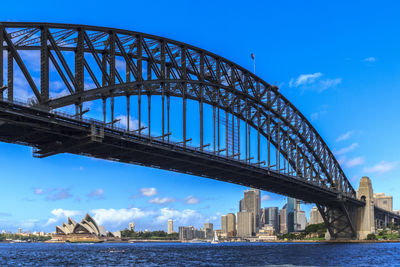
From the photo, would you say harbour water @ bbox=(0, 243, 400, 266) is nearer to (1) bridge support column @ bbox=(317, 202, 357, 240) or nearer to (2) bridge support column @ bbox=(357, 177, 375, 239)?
(1) bridge support column @ bbox=(317, 202, 357, 240)

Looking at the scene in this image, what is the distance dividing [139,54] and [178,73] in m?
11.2

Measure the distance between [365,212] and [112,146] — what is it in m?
104

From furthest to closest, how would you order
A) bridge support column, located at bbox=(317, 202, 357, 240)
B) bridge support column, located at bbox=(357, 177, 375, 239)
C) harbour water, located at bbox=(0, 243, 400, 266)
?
bridge support column, located at bbox=(357, 177, 375, 239)
bridge support column, located at bbox=(317, 202, 357, 240)
harbour water, located at bbox=(0, 243, 400, 266)

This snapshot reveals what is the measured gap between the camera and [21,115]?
169 ft

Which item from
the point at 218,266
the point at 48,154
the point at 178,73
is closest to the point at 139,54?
the point at 178,73

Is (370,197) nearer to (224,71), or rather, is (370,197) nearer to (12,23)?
(224,71)

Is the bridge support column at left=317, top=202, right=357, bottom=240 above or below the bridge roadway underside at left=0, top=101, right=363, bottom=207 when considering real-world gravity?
below

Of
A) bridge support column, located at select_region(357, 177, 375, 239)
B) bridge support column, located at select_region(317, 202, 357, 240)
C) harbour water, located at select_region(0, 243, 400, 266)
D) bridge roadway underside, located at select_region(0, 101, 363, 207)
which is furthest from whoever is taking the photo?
bridge support column, located at select_region(357, 177, 375, 239)

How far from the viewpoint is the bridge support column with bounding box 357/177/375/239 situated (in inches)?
5837

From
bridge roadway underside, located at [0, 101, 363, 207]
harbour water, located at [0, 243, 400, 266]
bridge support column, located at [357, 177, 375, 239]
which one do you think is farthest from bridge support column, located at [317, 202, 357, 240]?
bridge roadway underside, located at [0, 101, 363, 207]

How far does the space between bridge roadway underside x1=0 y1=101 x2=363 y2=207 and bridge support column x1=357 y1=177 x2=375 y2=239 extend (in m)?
54.0

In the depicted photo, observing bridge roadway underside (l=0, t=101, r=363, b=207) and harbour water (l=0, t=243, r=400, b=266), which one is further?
harbour water (l=0, t=243, r=400, b=266)

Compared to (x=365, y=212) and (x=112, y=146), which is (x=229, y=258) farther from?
(x=365, y=212)

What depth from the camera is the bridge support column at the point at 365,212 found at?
486 feet
